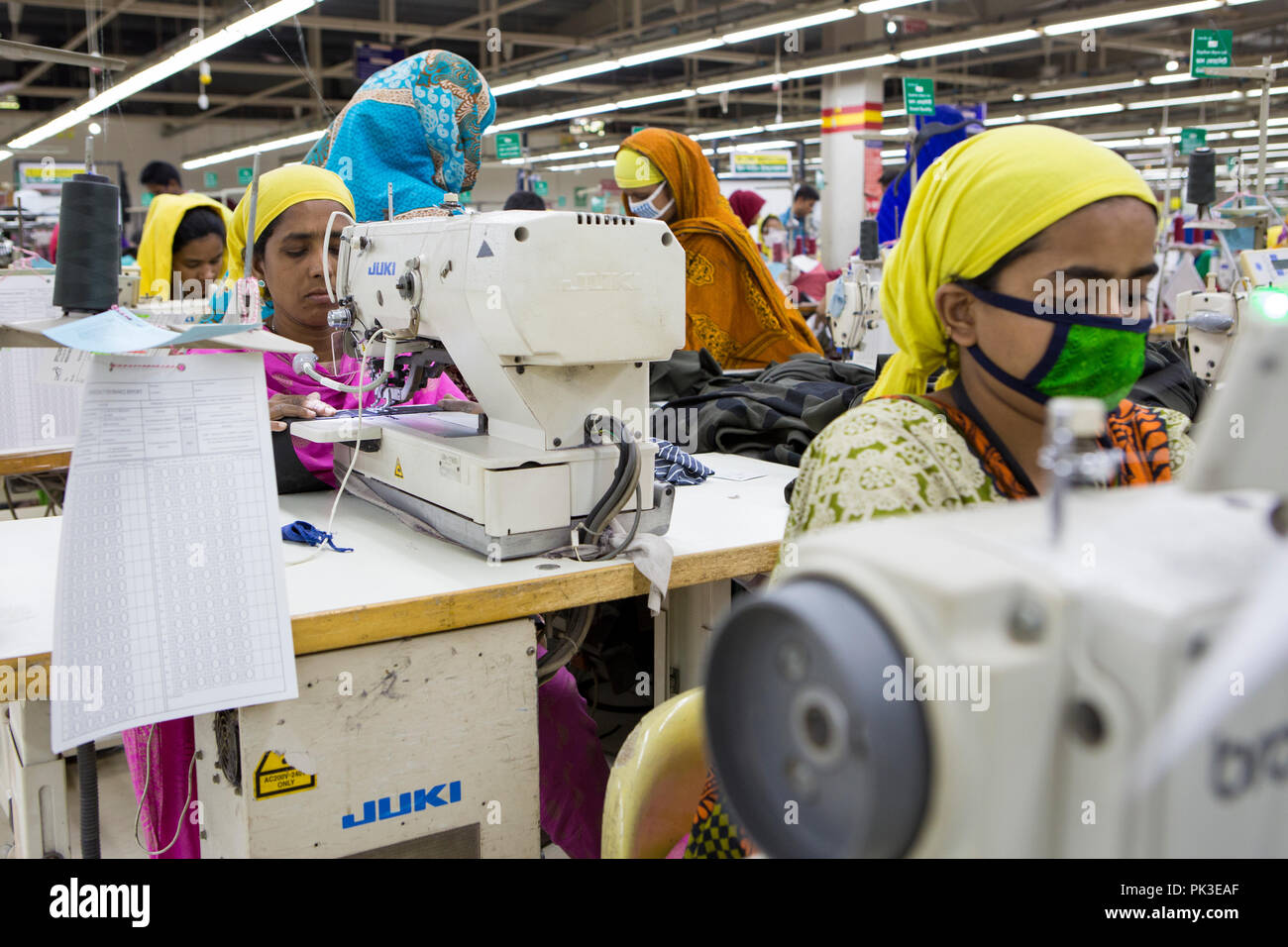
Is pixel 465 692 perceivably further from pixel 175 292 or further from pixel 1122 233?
pixel 175 292

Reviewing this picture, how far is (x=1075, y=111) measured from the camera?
1338cm

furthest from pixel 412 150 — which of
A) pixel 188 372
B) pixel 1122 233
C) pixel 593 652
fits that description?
pixel 1122 233

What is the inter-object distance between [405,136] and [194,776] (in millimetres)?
2055

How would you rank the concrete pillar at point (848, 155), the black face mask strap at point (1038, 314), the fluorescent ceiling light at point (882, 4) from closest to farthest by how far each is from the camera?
the black face mask strap at point (1038, 314)
the fluorescent ceiling light at point (882, 4)
the concrete pillar at point (848, 155)

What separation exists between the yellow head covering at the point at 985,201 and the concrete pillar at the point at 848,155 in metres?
10.2

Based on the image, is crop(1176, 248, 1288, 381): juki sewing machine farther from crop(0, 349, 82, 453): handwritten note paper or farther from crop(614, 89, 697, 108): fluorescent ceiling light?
crop(614, 89, 697, 108): fluorescent ceiling light

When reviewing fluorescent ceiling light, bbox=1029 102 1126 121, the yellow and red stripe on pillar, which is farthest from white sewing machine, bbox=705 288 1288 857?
fluorescent ceiling light, bbox=1029 102 1126 121

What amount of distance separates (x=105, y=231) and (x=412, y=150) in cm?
179

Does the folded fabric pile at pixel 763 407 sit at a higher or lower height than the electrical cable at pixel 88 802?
higher

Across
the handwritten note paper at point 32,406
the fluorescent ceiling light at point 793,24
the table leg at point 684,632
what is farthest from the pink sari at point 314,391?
the fluorescent ceiling light at point 793,24

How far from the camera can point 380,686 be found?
1.37 meters

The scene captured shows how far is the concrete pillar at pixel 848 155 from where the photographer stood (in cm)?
1104

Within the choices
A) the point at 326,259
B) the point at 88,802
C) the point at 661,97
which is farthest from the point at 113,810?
the point at 661,97

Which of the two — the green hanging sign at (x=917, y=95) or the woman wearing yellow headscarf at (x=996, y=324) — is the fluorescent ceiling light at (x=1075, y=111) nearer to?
the green hanging sign at (x=917, y=95)
